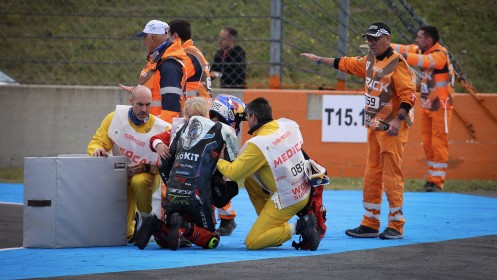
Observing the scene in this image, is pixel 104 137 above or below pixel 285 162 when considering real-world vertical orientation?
above

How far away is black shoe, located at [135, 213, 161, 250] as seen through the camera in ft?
31.3

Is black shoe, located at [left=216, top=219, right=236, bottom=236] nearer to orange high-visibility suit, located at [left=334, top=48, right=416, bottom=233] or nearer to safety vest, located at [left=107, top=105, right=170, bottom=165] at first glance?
safety vest, located at [left=107, top=105, right=170, bottom=165]

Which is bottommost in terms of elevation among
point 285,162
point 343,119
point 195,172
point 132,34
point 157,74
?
point 195,172

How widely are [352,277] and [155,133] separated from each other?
287cm

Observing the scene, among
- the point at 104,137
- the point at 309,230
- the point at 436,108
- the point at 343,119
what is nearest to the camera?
the point at 309,230

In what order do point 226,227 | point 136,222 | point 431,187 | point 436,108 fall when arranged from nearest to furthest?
point 136,222, point 226,227, point 431,187, point 436,108

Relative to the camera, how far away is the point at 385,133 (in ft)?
35.4

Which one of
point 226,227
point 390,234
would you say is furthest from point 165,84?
point 390,234

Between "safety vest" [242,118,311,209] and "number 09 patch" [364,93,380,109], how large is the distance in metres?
1.25

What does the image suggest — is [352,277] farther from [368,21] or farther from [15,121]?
[368,21]

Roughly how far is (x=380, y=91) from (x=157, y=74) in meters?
2.17

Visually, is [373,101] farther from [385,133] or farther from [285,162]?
[285,162]

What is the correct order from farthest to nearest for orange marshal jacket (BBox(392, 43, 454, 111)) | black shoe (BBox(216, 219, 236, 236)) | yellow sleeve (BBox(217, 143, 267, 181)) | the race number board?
the race number board < orange marshal jacket (BBox(392, 43, 454, 111)) < black shoe (BBox(216, 219, 236, 236)) < yellow sleeve (BBox(217, 143, 267, 181))

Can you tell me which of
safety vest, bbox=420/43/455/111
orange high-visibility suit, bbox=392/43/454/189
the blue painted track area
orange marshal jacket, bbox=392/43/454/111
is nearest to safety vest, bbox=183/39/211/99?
the blue painted track area
